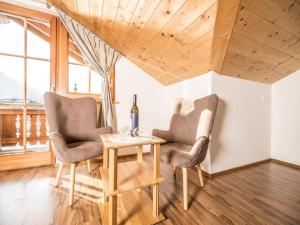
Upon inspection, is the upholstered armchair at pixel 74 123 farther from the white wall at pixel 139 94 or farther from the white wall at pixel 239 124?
the white wall at pixel 239 124

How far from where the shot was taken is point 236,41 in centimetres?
158

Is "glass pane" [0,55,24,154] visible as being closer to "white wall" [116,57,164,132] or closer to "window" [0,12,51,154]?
"window" [0,12,51,154]

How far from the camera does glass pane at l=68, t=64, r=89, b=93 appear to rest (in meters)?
2.53

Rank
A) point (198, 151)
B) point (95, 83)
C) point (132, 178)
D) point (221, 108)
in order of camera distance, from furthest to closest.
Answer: point (95, 83), point (221, 108), point (198, 151), point (132, 178)

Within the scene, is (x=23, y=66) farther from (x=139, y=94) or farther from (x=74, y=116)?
(x=139, y=94)

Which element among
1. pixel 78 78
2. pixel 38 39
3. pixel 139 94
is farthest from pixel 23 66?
pixel 139 94

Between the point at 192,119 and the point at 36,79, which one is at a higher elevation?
the point at 36,79

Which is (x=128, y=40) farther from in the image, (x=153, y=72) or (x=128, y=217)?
(x=128, y=217)

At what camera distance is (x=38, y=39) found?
2346 mm

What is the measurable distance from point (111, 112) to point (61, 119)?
29.8 inches

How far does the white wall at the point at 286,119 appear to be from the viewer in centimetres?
247

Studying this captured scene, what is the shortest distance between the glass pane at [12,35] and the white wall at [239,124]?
2873mm

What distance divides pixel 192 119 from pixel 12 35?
2.89 m

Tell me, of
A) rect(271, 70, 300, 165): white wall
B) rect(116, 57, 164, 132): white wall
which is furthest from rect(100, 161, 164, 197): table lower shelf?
rect(271, 70, 300, 165): white wall
